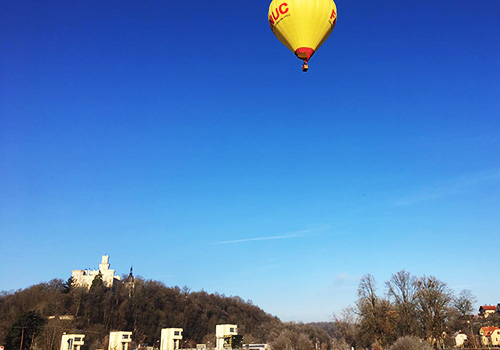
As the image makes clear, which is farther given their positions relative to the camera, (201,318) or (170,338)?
(201,318)

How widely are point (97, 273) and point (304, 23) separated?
114982 millimetres

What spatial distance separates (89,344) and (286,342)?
42.2 meters

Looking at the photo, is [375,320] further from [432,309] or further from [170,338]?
[170,338]

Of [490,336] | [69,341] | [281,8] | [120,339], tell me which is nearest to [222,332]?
[120,339]

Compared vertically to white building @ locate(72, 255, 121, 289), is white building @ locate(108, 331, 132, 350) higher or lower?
lower

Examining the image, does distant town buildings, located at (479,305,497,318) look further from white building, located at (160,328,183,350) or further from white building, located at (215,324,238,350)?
white building, located at (160,328,183,350)

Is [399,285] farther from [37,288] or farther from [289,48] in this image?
[37,288]

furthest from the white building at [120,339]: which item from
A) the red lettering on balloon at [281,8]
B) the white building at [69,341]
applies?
the red lettering on balloon at [281,8]

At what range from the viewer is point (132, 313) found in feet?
330

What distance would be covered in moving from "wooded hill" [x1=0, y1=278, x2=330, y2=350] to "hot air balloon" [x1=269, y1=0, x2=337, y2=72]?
6045 centimetres

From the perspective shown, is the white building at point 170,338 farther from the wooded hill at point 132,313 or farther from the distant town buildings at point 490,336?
the distant town buildings at point 490,336

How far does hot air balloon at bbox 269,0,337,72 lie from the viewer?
982 inches

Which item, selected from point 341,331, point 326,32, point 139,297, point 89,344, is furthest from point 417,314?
point 139,297

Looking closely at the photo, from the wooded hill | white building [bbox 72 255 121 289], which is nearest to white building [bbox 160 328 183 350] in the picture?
the wooded hill
